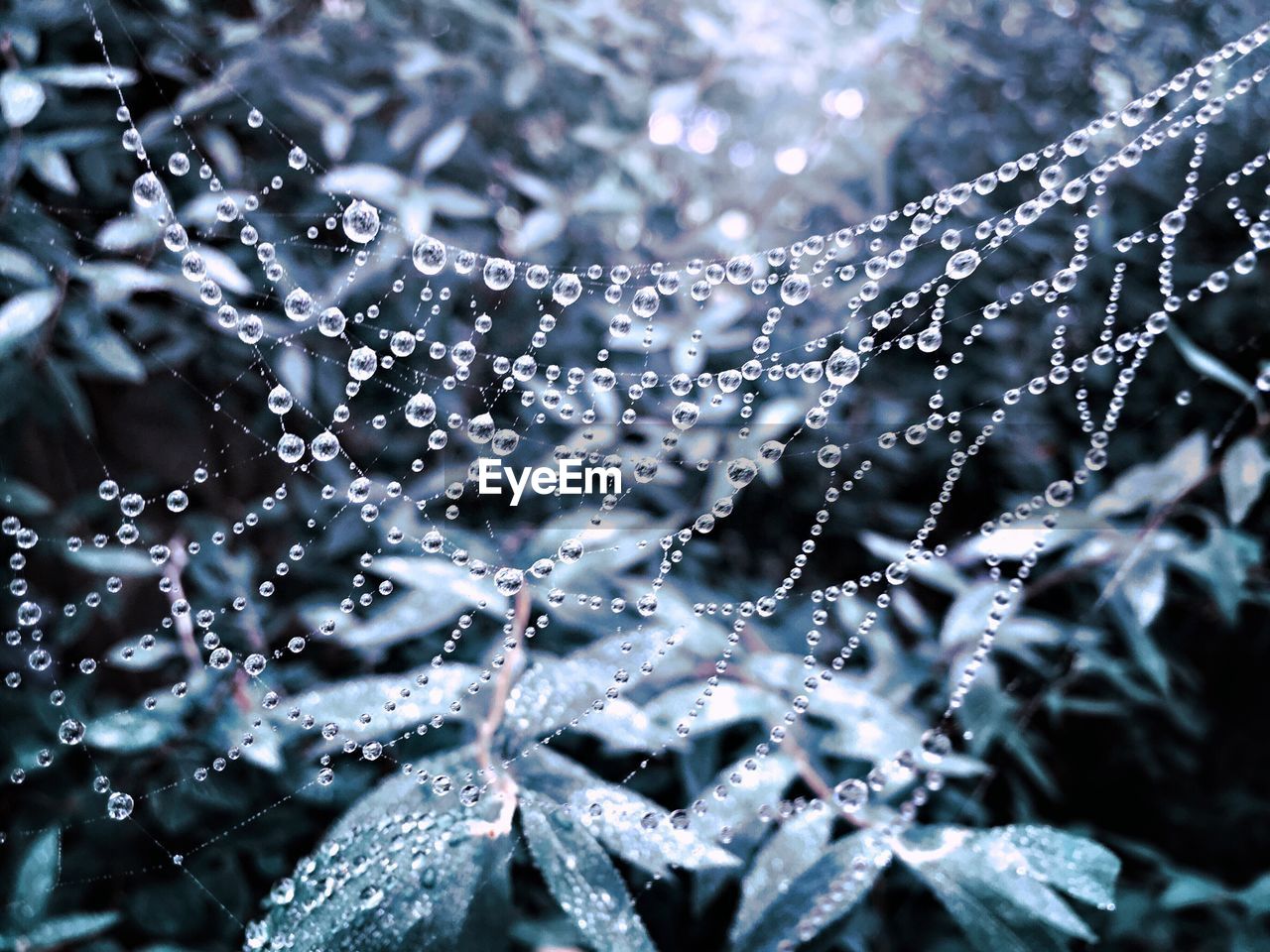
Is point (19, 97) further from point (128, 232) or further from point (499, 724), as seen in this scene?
point (499, 724)

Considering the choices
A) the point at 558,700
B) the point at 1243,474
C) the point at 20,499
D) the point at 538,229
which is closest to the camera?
the point at 558,700

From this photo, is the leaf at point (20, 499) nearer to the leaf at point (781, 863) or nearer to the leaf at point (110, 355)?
the leaf at point (110, 355)

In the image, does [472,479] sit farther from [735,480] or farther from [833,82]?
[833,82]

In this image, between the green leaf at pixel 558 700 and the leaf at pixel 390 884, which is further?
the green leaf at pixel 558 700

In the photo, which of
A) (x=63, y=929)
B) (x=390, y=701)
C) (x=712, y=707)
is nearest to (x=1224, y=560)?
(x=712, y=707)

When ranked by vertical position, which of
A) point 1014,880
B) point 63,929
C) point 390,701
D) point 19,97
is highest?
point 19,97

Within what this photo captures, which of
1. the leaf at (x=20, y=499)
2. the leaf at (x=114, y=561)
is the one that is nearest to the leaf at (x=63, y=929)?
the leaf at (x=114, y=561)

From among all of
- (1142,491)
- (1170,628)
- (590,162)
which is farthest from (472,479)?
(1170,628)
